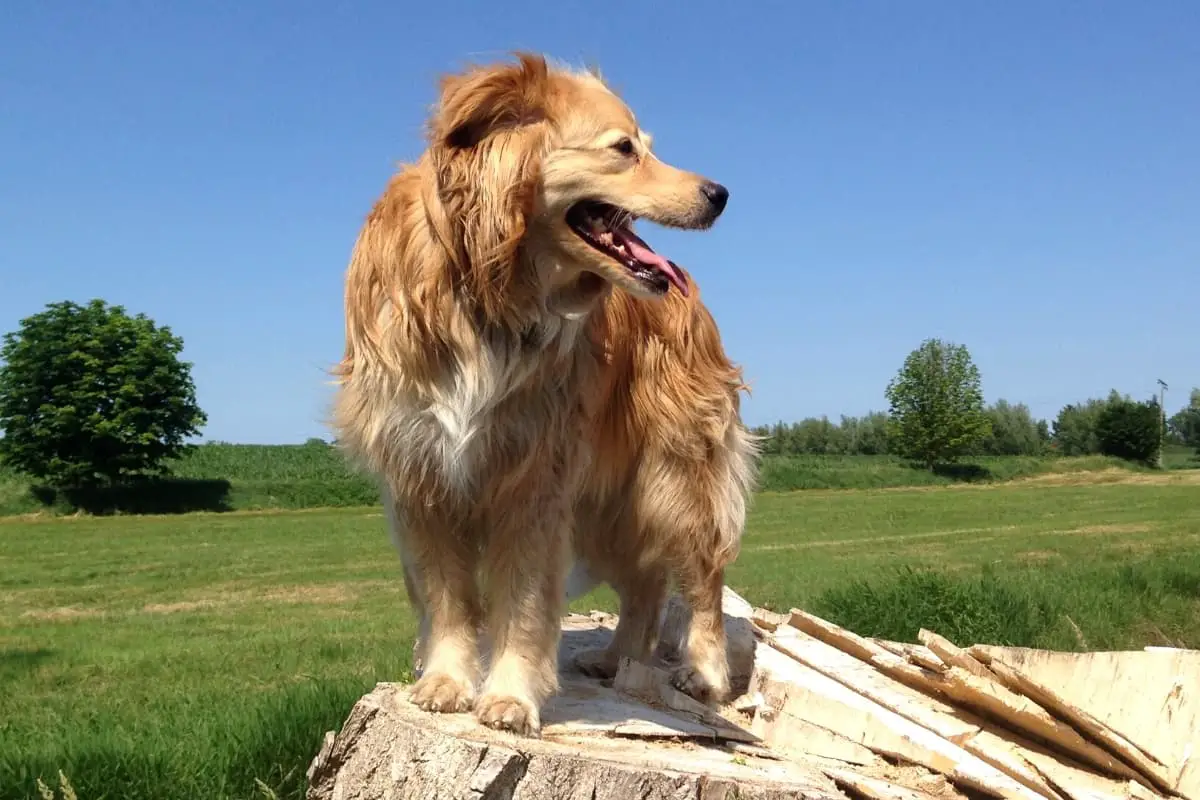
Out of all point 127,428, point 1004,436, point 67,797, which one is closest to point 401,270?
point 67,797

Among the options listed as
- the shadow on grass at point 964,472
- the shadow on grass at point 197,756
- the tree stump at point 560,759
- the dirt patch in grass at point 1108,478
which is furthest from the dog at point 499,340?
the shadow on grass at point 964,472

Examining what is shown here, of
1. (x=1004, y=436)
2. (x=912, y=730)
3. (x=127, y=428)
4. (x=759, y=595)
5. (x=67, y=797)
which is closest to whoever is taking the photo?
(x=67, y=797)

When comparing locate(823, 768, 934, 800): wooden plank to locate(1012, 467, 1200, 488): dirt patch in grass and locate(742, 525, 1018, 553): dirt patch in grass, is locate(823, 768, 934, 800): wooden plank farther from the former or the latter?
locate(1012, 467, 1200, 488): dirt patch in grass

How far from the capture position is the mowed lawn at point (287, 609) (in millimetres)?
4008

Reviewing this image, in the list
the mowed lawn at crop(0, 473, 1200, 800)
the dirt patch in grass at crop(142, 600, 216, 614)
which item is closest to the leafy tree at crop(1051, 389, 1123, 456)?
the mowed lawn at crop(0, 473, 1200, 800)

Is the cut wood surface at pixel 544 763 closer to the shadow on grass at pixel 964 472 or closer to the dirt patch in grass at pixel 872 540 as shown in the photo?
the dirt patch in grass at pixel 872 540

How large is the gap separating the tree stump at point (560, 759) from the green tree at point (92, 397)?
1539 inches

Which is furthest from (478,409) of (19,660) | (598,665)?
(19,660)

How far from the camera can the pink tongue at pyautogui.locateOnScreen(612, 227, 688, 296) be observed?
3309 millimetres

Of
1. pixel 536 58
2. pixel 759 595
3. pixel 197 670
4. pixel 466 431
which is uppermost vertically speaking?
pixel 536 58

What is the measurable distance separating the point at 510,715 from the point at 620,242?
1.56 metres

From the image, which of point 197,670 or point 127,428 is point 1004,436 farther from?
point 197,670

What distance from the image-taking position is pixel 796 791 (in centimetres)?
314

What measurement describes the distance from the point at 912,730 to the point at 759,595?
663cm
